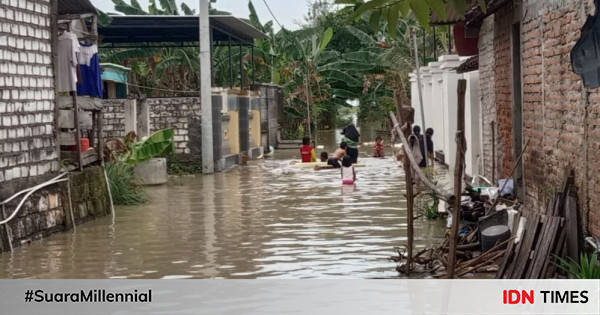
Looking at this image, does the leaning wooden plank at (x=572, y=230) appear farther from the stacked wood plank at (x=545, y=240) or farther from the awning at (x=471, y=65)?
the awning at (x=471, y=65)

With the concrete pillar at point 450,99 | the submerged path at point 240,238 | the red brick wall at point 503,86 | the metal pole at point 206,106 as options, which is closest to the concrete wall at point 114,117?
the metal pole at point 206,106

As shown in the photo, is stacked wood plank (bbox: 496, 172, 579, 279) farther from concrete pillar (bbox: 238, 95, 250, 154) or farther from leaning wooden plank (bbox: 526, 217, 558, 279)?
concrete pillar (bbox: 238, 95, 250, 154)

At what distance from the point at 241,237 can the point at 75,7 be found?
6205 mm

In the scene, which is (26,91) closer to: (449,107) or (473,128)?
(473,128)

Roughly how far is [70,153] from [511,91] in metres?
7.27

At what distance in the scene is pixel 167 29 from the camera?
→ 2941cm

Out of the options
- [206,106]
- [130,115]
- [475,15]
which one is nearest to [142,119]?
[130,115]

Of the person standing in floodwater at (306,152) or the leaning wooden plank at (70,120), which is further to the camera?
the person standing in floodwater at (306,152)

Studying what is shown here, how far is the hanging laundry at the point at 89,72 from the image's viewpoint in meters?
17.5

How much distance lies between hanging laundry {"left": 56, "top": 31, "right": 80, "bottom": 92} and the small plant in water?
1001 cm

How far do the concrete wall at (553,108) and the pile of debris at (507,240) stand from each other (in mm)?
339

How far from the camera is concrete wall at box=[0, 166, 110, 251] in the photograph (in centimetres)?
1396

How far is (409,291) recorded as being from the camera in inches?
375

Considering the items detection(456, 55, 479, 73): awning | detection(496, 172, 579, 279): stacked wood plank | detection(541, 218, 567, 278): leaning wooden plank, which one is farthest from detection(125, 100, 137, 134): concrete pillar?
detection(541, 218, 567, 278): leaning wooden plank
